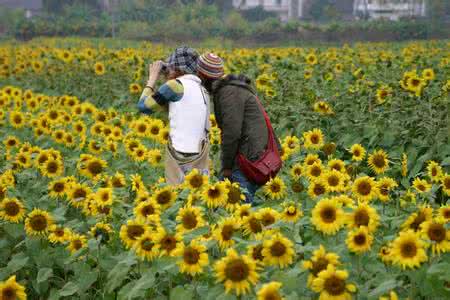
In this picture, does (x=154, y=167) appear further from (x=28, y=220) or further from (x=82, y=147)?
(x=28, y=220)

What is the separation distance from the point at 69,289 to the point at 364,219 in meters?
1.42

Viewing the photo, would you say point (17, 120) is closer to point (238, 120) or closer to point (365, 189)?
point (238, 120)

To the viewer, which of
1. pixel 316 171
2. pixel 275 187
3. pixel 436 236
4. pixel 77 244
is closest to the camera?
pixel 436 236

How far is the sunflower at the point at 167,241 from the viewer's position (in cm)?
305

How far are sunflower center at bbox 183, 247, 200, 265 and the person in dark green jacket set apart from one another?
1748 mm

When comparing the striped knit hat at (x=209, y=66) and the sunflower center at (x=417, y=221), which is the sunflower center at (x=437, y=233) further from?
the striped knit hat at (x=209, y=66)

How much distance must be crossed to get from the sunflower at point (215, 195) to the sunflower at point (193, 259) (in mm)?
624

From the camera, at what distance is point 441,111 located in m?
6.42

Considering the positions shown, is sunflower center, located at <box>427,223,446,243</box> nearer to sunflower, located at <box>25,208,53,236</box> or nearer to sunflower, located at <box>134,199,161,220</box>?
sunflower, located at <box>134,199,161,220</box>

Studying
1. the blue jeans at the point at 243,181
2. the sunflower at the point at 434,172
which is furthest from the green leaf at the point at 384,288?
the blue jeans at the point at 243,181

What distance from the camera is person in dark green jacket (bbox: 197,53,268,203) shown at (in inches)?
182

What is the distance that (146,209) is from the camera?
11.5 ft

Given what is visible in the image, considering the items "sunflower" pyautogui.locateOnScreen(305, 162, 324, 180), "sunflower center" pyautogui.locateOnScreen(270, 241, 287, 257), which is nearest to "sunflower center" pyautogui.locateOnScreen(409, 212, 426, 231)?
"sunflower center" pyautogui.locateOnScreen(270, 241, 287, 257)

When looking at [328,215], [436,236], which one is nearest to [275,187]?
[328,215]
